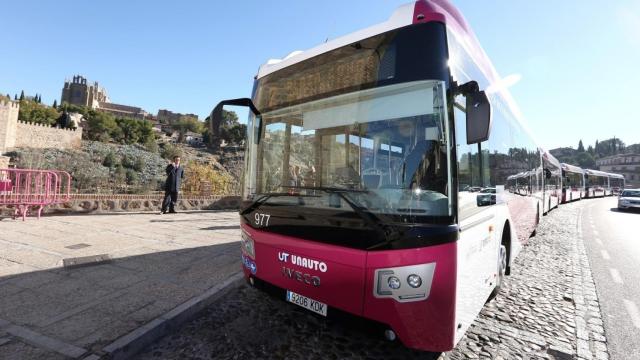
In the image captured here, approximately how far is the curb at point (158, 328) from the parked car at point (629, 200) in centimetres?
2481

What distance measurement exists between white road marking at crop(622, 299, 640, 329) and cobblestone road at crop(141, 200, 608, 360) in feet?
1.08

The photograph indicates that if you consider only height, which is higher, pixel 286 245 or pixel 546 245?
pixel 286 245

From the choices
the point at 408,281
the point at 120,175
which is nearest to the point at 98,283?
the point at 408,281

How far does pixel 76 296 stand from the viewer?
350 centimetres

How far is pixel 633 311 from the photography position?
4.11 metres

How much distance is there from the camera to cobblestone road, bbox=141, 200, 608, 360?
2807mm

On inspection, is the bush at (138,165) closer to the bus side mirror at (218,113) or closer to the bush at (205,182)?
the bush at (205,182)

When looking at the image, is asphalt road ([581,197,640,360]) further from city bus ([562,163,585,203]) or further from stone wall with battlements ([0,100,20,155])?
stone wall with battlements ([0,100,20,155])

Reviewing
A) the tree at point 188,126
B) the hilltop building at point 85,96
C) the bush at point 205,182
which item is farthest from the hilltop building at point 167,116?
the bush at point 205,182

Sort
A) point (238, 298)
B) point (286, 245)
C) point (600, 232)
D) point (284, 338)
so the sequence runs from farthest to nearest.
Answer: point (600, 232) < point (238, 298) < point (284, 338) < point (286, 245)

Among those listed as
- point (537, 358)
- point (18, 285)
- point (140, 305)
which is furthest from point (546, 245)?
point (18, 285)

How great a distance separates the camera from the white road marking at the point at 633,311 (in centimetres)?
377

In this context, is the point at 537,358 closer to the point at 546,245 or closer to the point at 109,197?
the point at 546,245

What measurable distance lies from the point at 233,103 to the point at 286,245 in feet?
5.91
